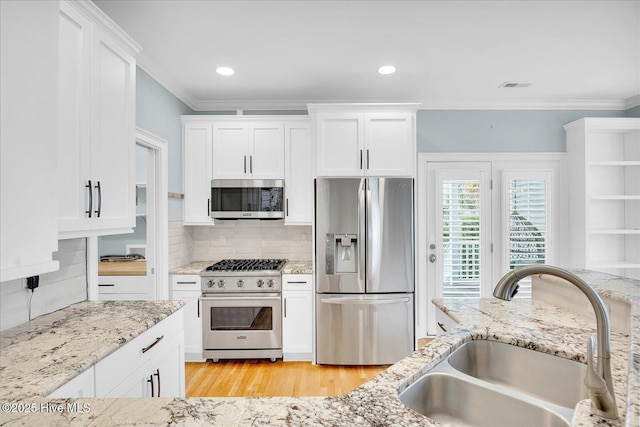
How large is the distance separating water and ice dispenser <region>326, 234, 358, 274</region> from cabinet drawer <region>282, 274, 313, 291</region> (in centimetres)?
23

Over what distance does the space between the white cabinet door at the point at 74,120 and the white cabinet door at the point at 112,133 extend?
0.04 metres

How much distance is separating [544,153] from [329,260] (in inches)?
108

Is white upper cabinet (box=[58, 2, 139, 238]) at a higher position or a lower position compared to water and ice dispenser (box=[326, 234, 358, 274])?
higher

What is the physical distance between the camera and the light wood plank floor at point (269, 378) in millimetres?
2760

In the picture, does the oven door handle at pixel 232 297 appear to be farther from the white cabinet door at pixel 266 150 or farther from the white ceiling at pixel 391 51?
the white ceiling at pixel 391 51

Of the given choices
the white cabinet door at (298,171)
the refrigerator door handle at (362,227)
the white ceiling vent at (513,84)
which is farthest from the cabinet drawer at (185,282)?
the white ceiling vent at (513,84)

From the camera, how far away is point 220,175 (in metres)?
3.58

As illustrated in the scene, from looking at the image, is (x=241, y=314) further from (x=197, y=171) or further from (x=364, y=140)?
(x=364, y=140)

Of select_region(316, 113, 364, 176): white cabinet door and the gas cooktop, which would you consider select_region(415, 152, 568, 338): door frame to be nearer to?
select_region(316, 113, 364, 176): white cabinet door

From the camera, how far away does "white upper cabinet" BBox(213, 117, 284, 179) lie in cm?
357

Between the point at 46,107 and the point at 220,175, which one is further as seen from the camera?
the point at 220,175

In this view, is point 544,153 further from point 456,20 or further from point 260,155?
point 260,155

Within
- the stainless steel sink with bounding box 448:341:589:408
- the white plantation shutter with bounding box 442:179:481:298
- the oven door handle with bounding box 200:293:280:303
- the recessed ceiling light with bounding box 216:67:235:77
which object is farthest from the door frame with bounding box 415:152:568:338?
the stainless steel sink with bounding box 448:341:589:408

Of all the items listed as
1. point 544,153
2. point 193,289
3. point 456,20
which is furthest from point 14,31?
point 544,153
